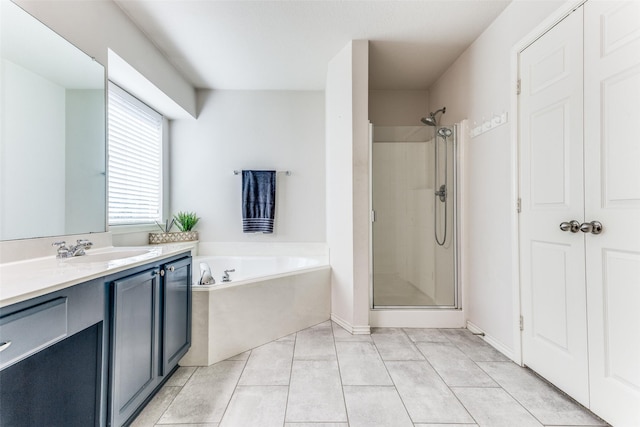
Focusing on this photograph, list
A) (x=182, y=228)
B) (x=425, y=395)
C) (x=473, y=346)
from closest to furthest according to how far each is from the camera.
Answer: (x=425, y=395) < (x=473, y=346) < (x=182, y=228)

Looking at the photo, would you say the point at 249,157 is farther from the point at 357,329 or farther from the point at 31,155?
the point at 357,329

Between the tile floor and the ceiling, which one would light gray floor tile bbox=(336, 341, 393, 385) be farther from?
the ceiling

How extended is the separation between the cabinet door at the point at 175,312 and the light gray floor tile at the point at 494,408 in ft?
5.37

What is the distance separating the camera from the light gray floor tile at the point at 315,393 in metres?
1.42

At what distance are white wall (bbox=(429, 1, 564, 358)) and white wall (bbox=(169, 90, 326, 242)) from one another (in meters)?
1.58

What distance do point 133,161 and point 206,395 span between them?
7.30ft

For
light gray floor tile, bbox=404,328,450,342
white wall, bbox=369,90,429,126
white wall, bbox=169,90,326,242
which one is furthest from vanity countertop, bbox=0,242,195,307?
Answer: white wall, bbox=369,90,429,126

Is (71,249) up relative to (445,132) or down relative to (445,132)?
down

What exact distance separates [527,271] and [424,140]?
1.43m

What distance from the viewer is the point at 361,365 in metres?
1.91

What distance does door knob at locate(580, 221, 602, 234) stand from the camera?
4.56ft

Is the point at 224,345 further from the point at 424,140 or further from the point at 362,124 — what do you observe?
the point at 424,140

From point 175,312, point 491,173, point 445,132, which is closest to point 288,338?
point 175,312

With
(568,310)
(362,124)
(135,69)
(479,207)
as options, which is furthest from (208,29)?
(568,310)
